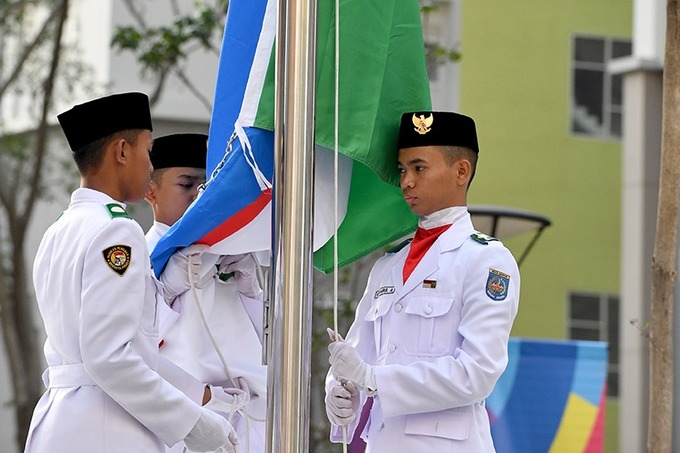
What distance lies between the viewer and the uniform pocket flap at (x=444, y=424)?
4.41 metres

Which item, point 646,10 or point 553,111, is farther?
point 553,111

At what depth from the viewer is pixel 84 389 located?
167 inches

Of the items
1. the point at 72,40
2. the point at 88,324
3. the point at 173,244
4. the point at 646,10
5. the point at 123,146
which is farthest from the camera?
the point at 72,40

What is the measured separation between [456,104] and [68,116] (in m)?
16.5

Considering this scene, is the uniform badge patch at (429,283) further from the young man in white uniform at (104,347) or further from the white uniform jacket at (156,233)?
the white uniform jacket at (156,233)

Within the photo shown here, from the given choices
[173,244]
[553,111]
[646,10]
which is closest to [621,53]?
[553,111]

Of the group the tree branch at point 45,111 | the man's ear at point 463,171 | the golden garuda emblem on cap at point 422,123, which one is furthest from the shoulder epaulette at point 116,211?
the tree branch at point 45,111

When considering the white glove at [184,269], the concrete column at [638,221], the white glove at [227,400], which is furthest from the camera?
the concrete column at [638,221]

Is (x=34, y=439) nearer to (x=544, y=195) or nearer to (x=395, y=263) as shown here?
(x=395, y=263)

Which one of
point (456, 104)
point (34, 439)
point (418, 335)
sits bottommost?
point (34, 439)

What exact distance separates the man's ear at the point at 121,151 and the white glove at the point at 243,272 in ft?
2.71

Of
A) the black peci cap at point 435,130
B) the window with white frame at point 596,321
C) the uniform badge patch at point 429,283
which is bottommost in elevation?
the window with white frame at point 596,321

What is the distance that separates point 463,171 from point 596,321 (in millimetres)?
17147

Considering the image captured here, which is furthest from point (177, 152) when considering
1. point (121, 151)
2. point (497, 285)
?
point (497, 285)
